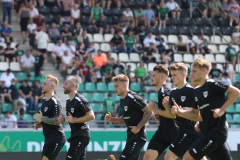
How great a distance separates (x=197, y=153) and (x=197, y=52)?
18.9 meters

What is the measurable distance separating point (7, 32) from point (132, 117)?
14150 mm

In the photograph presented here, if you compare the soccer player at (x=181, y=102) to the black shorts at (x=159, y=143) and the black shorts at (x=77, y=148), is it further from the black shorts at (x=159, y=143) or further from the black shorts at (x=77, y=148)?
the black shorts at (x=77, y=148)

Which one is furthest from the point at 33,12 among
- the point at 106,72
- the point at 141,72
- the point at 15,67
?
the point at 141,72

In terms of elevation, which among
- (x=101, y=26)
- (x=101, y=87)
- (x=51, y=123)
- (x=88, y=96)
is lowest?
(x=88, y=96)

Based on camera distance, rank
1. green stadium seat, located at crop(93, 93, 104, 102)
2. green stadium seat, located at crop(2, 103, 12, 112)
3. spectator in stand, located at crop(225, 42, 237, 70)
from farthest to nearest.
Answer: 1. spectator in stand, located at crop(225, 42, 237, 70)
2. green stadium seat, located at crop(93, 93, 104, 102)
3. green stadium seat, located at crop(2, 103, 12, 112)

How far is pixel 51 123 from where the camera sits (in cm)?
1504

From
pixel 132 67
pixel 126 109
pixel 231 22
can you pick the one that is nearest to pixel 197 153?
pixel 126 109

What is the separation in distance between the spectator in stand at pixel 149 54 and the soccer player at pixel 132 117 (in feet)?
46.9

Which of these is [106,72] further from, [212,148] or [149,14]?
[212,148]

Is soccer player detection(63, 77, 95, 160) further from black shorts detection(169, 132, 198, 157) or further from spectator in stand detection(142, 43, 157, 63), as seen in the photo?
spectator in stand detection(142, 43, 157, 63)

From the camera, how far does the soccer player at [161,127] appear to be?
1431 cm

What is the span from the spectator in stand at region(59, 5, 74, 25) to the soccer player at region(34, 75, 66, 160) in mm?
14324

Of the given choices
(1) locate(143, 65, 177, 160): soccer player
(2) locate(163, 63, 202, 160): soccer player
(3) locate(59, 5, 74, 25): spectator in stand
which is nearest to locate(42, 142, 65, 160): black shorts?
(1) locate(143, 65, 177, 160): soccer player

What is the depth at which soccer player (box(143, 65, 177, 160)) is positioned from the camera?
14.3 meters
